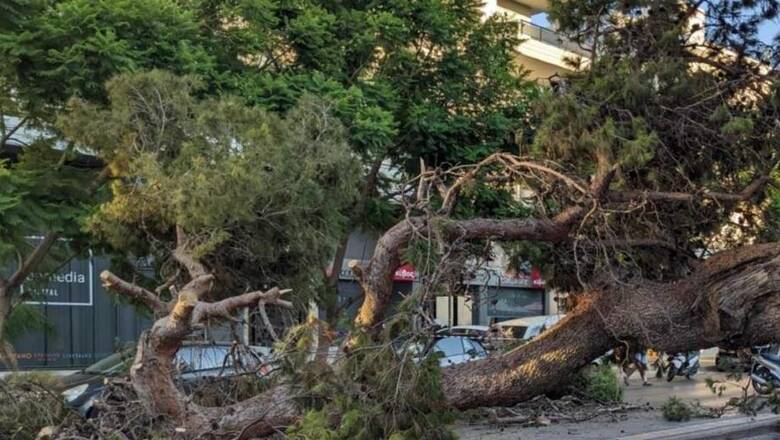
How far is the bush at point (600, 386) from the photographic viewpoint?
13.4 m

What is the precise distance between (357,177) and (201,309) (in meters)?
3.11

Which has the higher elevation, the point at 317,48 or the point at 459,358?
the point at 317,48

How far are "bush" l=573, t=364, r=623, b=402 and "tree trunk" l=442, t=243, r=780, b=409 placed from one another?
6.00 meters

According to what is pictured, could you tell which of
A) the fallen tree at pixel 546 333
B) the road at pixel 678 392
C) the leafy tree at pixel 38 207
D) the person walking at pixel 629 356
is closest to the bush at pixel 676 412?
the road at pixel 678 392

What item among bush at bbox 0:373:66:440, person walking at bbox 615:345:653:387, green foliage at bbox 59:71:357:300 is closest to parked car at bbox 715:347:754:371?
person walking at bbox 615:345:653:387

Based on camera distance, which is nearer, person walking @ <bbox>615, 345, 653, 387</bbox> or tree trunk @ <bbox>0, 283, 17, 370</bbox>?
person walking @ <bbox>615, 345, 653, 387</bbox>

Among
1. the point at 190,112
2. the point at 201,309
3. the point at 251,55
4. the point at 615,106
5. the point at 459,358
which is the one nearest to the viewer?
the point at 201,309

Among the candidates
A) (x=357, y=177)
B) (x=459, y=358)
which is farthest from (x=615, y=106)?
(x=459, y=358)

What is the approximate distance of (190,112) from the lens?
8055mm

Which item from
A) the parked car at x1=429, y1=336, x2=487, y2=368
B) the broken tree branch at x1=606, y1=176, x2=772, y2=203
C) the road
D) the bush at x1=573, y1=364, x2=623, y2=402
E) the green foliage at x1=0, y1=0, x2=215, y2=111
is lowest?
the road

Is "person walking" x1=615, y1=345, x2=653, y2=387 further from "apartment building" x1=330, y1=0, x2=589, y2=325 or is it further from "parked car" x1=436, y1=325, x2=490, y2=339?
"apartment building" x1=330, y1=0, x2=589, y2=325

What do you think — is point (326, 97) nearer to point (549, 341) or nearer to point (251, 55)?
point (251, 55)

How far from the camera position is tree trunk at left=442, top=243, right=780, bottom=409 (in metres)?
6.62

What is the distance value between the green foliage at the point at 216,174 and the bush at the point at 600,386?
21.7 feet
